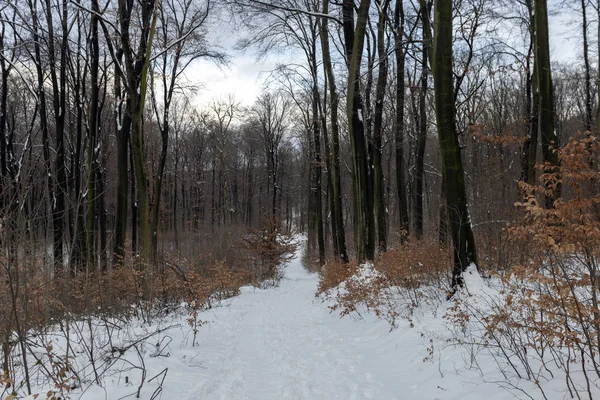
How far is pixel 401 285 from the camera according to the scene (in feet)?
26.3

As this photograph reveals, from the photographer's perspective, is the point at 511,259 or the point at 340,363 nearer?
the point at 340,363

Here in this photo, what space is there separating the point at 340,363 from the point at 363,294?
3.29 m

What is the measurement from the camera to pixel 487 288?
19.5ft

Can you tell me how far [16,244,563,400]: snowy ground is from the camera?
13.1ft

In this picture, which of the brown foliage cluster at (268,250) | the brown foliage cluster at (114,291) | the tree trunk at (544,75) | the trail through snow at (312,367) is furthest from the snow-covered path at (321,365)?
the brown foliage cluster at (268,250)

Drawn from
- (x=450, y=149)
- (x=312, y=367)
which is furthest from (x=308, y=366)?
(x=450, y=149)

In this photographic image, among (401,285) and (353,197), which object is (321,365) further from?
(353,197)

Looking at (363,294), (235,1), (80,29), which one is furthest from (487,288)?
(80,29)

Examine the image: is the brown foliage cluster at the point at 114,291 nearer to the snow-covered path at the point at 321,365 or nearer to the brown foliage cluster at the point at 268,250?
the brown foliage cluster at the point at 268,250

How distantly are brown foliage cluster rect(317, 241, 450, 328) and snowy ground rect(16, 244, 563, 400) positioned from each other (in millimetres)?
395

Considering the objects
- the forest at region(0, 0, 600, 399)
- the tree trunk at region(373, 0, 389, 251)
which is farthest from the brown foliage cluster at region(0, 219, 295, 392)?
the tree trunk at region(373, 0, 389, 251)

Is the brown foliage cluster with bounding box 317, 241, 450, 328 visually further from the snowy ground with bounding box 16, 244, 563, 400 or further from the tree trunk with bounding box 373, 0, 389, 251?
the tree trunk with bounding box 373, 0, 389, 251

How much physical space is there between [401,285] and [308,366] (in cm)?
339

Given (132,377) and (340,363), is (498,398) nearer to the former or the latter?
(340,363)
